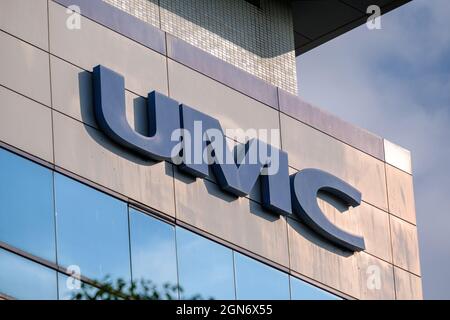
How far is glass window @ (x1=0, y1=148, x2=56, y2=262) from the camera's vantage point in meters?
20.4

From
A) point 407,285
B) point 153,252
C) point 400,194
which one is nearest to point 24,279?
point 153,252

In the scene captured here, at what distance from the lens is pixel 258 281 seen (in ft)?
79.2

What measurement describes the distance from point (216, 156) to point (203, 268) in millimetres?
1968

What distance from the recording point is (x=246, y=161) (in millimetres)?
24625

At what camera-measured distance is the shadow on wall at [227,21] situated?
2527 centimetres

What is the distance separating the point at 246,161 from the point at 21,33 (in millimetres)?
4891

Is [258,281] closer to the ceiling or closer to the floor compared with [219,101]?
closer to the floor

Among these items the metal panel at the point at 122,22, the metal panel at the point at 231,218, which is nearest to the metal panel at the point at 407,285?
the metal panel at the point at 231,218

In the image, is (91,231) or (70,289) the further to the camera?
(91,231)

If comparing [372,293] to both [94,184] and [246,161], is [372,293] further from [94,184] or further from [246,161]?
[94,184]

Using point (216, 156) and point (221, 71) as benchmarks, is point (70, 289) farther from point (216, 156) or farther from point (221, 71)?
point (221, 71)

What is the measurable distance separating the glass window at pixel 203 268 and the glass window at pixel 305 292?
161 centimetres
